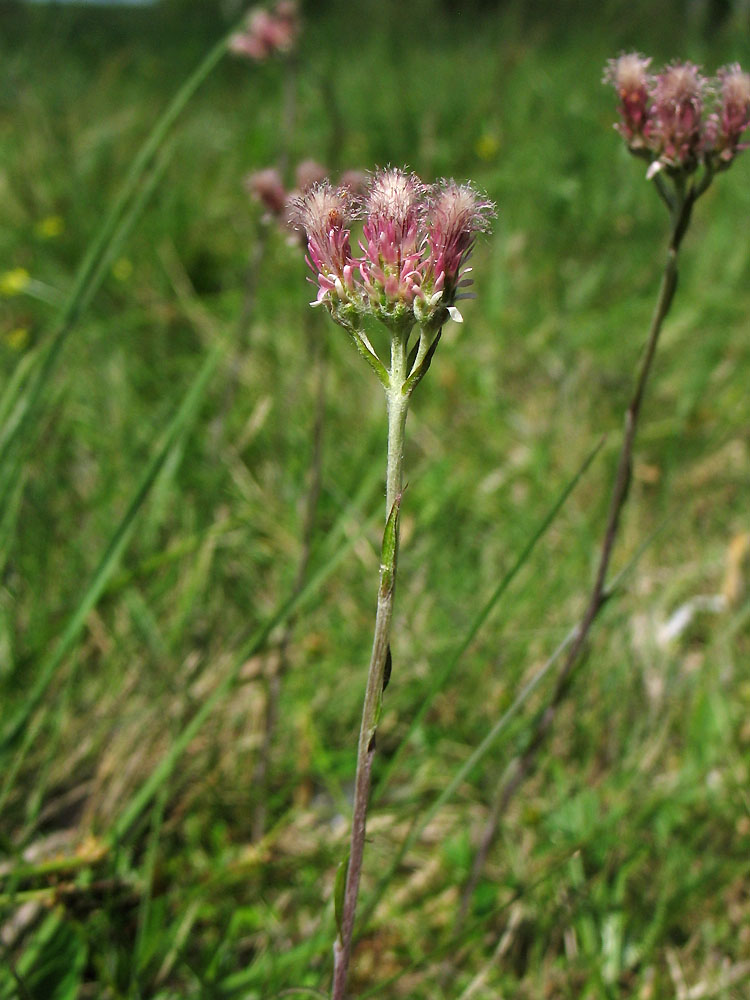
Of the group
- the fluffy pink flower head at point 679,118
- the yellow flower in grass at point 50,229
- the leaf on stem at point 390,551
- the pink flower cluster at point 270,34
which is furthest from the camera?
the yellow flower in grass at point 50,229

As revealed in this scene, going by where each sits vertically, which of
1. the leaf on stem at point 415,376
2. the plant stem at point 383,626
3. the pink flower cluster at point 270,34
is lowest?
the plant stem at point 383,626

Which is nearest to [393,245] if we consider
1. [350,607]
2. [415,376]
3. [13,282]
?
[415,376]

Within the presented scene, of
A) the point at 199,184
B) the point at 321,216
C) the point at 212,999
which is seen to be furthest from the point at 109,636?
the point at 199,184

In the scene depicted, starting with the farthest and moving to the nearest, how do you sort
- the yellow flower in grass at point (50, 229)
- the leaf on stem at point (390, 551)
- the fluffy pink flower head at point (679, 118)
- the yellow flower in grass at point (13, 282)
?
1. the yellow flower in grass at point (50, 229)
2. the yellow flower in grass at point (13, 282)
3. the fluffy pink flower head at point (679, 118)
4. the leaf on stem at point (390, 551)

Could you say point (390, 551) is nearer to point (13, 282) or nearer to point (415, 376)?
point (415, 376)

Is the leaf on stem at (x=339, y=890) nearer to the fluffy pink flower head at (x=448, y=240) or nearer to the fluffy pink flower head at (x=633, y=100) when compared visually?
the fluffy pink flower head at (x=448, y=240)

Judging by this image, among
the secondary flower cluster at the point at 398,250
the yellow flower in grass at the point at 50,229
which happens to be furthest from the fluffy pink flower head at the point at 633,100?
the yellow flower in grass at the point at 50,229

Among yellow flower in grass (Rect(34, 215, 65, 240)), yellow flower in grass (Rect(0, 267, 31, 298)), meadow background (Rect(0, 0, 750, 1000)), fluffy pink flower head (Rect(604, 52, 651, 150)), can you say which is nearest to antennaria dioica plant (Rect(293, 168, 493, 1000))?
meadow background (Rect(0, 0, 750, 1000))
